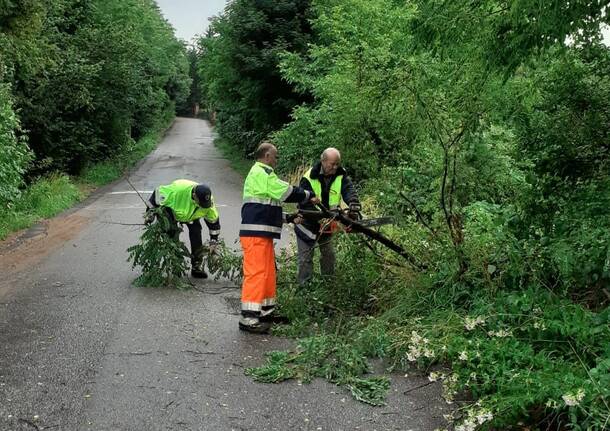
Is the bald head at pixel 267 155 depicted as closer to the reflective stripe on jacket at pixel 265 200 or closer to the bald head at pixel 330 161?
the reflective stripe on jacket at pixel 265 200

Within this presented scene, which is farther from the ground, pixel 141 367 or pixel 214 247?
pixel 214 247

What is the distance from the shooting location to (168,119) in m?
60.9

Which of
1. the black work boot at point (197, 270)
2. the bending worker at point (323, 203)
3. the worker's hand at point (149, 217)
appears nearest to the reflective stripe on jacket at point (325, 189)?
the bending worker at point (323, 203)

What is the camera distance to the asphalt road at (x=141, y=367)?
14.1ft

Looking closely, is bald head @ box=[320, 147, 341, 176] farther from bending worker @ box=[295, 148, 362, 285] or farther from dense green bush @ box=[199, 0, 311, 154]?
dense green bush @ box=[199, 0, 311, 154]

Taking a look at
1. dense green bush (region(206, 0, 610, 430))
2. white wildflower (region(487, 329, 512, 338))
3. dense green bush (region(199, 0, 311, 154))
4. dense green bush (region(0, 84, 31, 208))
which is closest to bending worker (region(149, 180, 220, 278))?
dense green bush (region(206, 0, 610, 430))

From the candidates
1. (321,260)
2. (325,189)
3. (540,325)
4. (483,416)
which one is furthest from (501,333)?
(325,189)

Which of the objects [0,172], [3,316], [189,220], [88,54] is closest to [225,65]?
[88,54]

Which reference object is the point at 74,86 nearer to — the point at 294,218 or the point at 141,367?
the point at 294,218

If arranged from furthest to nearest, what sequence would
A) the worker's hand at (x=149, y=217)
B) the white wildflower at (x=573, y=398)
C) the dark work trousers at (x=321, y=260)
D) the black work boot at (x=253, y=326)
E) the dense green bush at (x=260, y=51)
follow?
the dense green bush at (x=260, y=51) < the worker's hand at (x=149, y=217) < the dark work trousers at (x=321, y=260) < the black work boot at (x=253, y=326) < the white wildflower at (x=573, y=398)

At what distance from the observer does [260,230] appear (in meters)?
6.30

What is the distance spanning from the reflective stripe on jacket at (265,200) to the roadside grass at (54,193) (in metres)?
4.84

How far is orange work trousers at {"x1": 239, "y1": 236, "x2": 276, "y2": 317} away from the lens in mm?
6250

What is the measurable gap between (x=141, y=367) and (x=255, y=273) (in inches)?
59.6
